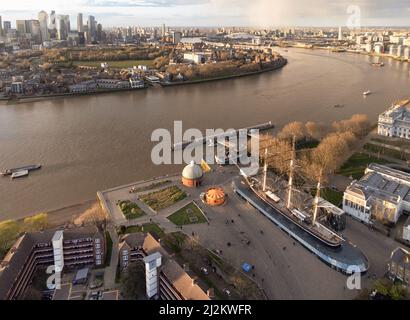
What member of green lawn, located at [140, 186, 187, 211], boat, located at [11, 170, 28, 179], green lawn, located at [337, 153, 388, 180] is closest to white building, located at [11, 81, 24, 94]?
boat, located at [11, 170, 28, 179]

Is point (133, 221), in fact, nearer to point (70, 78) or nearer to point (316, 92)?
point (316, 92)

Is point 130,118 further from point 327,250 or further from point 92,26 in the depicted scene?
point 92,26

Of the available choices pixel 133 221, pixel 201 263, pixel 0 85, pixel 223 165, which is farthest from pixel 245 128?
pixel 0 85

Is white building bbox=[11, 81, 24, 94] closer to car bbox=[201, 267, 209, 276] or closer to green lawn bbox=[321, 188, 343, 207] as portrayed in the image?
green lawn bbox=[321, 188, 343, 207]

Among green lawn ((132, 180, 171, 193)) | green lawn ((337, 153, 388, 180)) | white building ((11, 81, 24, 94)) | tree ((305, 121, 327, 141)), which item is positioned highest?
white building ((11, 81, 24, 94))

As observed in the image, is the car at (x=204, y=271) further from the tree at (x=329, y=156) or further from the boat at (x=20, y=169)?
the boat at (x=20, y=169)

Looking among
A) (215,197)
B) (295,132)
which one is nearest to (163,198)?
(215,197)
